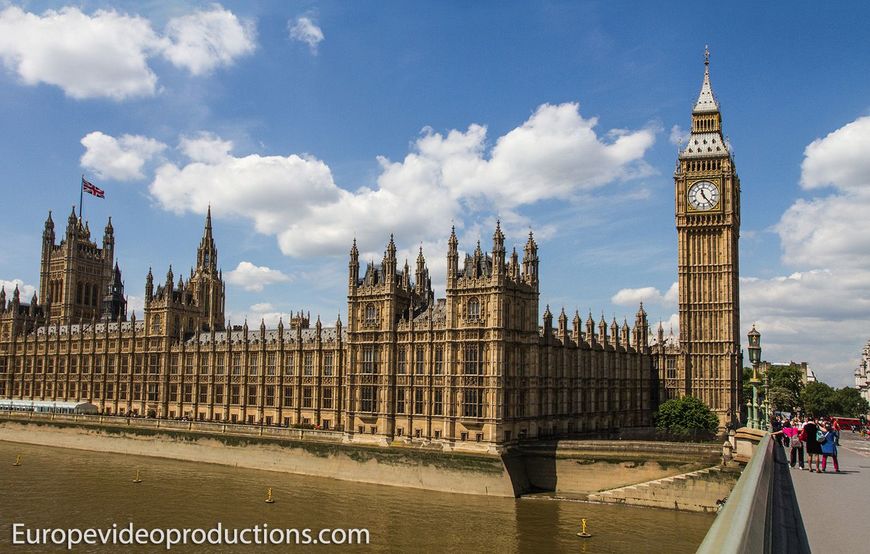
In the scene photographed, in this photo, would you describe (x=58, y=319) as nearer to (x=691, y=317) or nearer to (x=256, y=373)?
(x=256, y=373)

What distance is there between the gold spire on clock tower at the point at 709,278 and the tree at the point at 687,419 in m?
13.0

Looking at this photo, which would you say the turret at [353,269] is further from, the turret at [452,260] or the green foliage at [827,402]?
the green foliage at [827,402]

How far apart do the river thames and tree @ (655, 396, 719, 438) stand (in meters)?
36.3

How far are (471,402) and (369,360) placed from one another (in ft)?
47.0

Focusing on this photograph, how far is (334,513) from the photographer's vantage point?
203 feet

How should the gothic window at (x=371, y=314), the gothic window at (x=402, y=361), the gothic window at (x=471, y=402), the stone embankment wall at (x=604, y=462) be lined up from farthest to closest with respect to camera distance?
the gothic window at (x=371, y=314) < the gothic window at (x=402, y=361) < the gothic window at (x=471, y=402) < the stone embankment wall at (x=604, y=462)

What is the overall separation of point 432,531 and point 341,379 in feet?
130

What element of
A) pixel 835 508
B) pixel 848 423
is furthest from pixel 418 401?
pixel 848 423

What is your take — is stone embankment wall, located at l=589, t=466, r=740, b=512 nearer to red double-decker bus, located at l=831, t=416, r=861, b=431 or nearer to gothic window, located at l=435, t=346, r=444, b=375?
gothic window, located at l=435, t=346, r=444, b=375

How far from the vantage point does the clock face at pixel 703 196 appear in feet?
380

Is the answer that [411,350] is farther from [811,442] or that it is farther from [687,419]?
[811,442]

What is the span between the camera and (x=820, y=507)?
1822 centimetres

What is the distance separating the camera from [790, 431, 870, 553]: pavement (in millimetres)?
13875

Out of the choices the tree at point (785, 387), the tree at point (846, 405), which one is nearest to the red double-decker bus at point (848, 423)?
the tree at point (785, 387)
